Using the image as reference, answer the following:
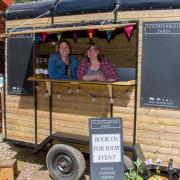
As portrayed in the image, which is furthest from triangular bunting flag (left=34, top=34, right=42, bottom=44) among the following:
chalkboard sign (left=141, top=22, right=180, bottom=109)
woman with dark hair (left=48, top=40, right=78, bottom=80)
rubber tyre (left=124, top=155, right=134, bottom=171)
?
rubber tyre (left=124, top=155, right=134, bottom=171)

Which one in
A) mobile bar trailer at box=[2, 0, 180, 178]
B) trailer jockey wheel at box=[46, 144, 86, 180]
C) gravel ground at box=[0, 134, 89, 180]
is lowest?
gravel ground at box=[0, 134, 89, 180]

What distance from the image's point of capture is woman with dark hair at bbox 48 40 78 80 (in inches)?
302

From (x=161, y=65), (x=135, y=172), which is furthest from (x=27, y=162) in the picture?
(x=161, y=65)

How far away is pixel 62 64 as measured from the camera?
7.77 metres

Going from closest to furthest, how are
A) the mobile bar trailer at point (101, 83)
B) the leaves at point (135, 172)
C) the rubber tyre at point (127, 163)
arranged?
the leaves at point (135, 172), the mobile bar trailer at point (101, 83), the rubber tyre at point (127, 163)

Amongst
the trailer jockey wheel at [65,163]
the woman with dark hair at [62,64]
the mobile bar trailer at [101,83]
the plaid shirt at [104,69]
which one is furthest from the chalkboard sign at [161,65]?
the woman with dark hair at [62,64]

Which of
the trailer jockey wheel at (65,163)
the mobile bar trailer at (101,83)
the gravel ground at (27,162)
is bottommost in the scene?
the gravel ground at (27,162)

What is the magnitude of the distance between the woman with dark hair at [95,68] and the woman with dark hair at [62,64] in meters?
0.30

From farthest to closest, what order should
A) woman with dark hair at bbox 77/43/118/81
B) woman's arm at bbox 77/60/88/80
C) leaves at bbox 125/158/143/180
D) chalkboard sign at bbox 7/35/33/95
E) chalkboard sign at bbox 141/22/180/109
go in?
chalkboard sign at bbox 7/35/33/95 < woman's arm at bbox 77/60/88/80 < woman with dark hair at bbox 77/43/118/81 < chalkboard sign at bbox 141/22/180/109 < leaves at bbox 125/158/143/180

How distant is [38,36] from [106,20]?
1547 mm

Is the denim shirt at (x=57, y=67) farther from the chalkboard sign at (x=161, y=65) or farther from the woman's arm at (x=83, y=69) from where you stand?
the chalkboard sign at (x=161, y=65)

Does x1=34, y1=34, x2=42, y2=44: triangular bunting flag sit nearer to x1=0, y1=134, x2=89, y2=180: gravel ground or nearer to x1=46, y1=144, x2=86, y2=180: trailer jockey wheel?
x1=46, y1=144, x2=86, y2=180: trailer jockey wheel

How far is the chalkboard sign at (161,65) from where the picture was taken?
20.9 ft

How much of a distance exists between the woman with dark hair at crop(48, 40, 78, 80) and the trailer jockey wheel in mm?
1316
